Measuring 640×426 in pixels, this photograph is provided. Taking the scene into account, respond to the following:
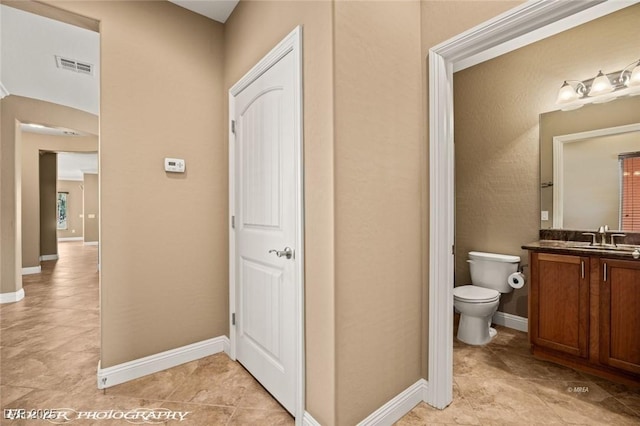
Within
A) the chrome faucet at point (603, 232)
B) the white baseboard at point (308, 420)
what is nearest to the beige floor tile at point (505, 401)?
the white baseboard at point (308, 420)

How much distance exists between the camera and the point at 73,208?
1163 centimetres

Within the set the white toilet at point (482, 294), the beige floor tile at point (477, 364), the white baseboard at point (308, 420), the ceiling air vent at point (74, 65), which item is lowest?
the beige floor tile at point (477, 364)

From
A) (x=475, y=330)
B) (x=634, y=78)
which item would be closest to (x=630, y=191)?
(x=634, y=78)

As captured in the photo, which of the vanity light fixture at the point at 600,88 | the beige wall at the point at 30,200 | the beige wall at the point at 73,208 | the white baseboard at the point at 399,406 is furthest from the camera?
the beige wall at the point at 73,208

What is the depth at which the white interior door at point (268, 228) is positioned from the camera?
1.66 m

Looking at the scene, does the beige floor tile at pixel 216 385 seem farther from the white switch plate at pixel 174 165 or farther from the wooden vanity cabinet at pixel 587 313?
the wooden vanity cabinet at pixel 587 313

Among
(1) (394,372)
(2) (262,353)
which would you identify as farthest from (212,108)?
(1) (394,372)

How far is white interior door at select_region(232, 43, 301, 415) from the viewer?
1659 millimetres

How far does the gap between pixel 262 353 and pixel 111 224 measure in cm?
131

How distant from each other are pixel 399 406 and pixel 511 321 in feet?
6.57

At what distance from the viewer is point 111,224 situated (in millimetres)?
1991

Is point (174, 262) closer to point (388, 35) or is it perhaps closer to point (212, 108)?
point (212, 108)

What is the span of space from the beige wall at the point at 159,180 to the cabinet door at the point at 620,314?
Answer: 2.74m

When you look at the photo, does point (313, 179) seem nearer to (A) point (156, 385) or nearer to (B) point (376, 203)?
(B) point (376, 203)
